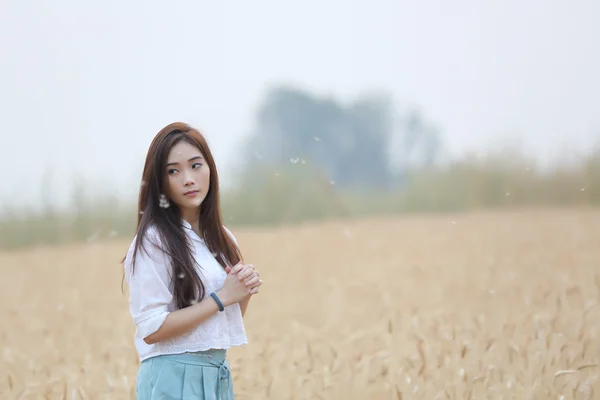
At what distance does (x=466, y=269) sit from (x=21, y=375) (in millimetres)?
5035

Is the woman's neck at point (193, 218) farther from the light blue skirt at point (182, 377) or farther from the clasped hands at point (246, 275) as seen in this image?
the light blue skirt at point (182, 377)

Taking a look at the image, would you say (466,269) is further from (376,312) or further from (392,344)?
(392,344)

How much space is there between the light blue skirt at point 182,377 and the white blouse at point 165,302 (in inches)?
1.2

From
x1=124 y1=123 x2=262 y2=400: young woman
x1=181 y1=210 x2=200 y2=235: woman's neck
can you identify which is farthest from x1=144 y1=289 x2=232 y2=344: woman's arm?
x1=181 y1=210 x2=200 y2=235: woman's neck

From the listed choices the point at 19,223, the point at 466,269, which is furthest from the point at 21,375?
the point at 19,223

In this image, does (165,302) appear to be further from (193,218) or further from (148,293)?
(193,218)

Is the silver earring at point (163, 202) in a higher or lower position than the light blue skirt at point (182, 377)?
higher

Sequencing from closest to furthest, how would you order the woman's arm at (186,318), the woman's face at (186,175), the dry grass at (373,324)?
the woman's arm at (186,318) < the woman's face at (186,175) < the dry grass at (373,324)

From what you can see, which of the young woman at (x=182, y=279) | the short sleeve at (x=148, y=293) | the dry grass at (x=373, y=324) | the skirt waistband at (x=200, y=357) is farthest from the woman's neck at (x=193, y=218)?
the dry grass at (x=373, y=324)

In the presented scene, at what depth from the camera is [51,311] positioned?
752 cm

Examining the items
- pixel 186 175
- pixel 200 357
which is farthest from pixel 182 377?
pixel 186 175

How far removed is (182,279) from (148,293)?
0.37ft

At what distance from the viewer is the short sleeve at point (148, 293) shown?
2.89 m

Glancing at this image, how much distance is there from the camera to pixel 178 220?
121 inches
